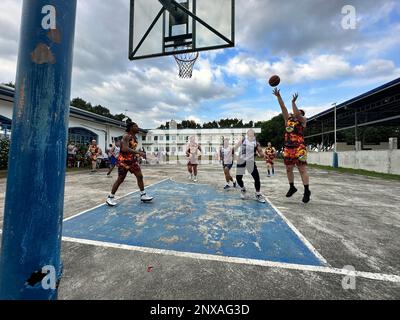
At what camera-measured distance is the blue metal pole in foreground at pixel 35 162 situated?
3.12 ft

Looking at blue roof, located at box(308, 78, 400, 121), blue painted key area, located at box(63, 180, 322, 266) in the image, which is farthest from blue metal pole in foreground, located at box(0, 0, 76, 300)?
blue roof, located at box(308, 78, 400, 121)

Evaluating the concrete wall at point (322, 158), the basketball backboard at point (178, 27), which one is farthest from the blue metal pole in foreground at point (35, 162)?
the concrete wall at point (322, 158)

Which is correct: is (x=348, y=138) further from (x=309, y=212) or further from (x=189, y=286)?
(x=189, y=286)

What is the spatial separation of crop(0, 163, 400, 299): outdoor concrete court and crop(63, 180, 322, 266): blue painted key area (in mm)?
15

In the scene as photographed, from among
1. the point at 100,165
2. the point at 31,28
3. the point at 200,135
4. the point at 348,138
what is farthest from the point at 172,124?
the point at 31,28

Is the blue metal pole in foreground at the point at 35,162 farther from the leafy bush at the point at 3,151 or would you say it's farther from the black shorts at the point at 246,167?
the leafy bush at the point at 3,151

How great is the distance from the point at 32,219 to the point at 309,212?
14.7 ft

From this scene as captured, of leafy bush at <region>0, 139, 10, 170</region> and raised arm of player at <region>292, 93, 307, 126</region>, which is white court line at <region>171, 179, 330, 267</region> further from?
leafy bush at <region>0, 139, 10, 170</region>

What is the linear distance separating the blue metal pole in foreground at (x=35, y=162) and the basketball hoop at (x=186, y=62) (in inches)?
234

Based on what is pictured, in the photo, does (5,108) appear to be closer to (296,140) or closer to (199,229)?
(199,229)

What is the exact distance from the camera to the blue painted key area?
2506 mm

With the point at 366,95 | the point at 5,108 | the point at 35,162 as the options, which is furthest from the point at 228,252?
the point at 366,95

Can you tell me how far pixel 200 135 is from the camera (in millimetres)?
47906
